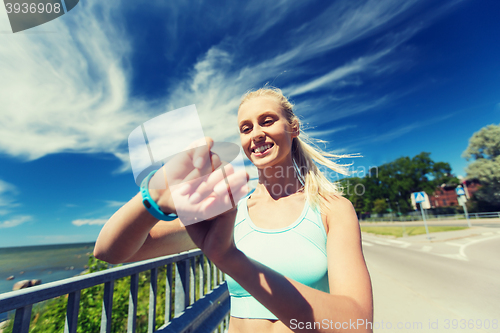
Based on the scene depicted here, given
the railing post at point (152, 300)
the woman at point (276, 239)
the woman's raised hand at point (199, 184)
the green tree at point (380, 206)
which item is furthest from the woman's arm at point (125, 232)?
the green tree at point (380, 206)

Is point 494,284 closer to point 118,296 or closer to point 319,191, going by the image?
point 319,191

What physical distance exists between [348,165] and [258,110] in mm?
874

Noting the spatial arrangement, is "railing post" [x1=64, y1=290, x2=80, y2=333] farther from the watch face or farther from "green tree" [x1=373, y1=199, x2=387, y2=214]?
"green tree" [x1=373, y1=199, x2=387, y2=214]

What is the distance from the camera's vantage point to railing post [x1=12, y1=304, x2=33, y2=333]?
110 centimetres

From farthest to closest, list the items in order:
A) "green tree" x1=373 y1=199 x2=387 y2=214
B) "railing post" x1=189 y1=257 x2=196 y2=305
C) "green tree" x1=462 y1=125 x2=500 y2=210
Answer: "green tree" x1=373 y1=199 x2=387 y2=214
"green tree" x1=462 y1=125 x2=500 y2=210
"railing post" x1=189 y1=257 x2=196 y2=305

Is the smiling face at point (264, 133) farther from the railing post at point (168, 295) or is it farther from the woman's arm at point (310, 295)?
the railing post at point (168, 295)

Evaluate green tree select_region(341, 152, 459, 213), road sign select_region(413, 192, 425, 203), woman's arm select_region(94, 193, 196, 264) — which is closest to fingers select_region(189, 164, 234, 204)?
woman's arm select_region(94, 193, 196, 264)

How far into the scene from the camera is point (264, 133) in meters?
1.19

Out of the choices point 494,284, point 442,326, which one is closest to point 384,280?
point 494,284

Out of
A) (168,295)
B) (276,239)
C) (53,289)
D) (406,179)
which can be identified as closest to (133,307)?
(168,295)

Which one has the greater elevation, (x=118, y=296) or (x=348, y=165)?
(x=348, y=165)

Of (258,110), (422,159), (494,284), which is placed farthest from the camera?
(422,159)

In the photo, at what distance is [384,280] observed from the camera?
5.80 meters

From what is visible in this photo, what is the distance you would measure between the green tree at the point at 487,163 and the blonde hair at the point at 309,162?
4107 centimetres
